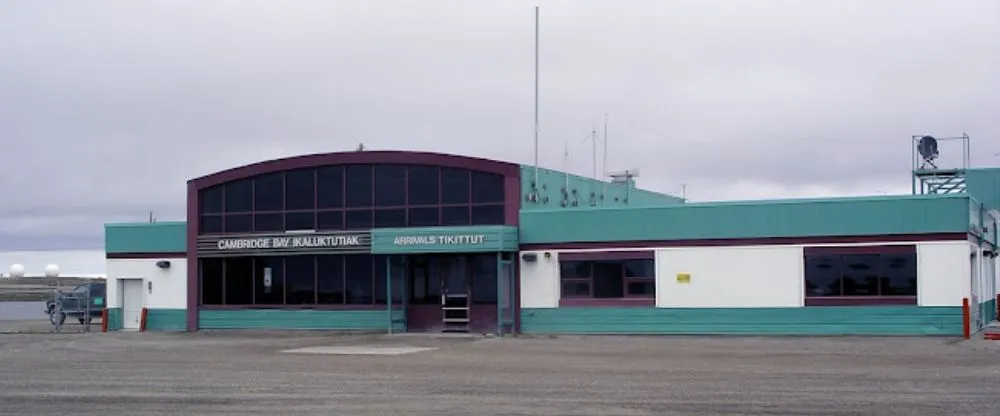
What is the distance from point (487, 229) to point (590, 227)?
2.88 meters

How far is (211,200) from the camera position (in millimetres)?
38844

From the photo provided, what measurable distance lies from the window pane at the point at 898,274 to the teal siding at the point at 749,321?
428 millimetres

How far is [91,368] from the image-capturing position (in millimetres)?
23734

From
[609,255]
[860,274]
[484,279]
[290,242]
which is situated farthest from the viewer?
[290,242]

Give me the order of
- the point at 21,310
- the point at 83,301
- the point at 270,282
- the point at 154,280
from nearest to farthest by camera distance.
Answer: the point at 270,282
the point at 154,280
the point at 83,301
the point at 21,310

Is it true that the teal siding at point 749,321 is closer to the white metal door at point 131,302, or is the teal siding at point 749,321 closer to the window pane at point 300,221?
the window pane at point 300,221

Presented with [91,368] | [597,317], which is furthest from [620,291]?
[91,368]

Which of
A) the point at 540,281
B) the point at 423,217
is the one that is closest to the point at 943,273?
the point at 540,281

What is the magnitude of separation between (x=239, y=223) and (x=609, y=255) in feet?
41.3

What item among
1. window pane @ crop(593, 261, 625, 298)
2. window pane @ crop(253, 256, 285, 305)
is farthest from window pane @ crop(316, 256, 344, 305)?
window pane @ crop(593, 261, 625, 298)

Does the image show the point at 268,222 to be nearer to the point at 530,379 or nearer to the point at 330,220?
the point at 330,220

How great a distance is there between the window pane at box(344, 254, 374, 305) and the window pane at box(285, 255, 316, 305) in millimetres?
1208

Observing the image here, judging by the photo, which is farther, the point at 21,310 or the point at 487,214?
the point at 21,310

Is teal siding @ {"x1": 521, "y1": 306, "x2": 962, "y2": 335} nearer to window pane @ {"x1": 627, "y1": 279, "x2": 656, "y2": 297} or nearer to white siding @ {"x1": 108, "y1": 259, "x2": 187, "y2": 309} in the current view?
window pane @ {"x1": 627, "y1": 279, "x2": 656, "y2": 297}
